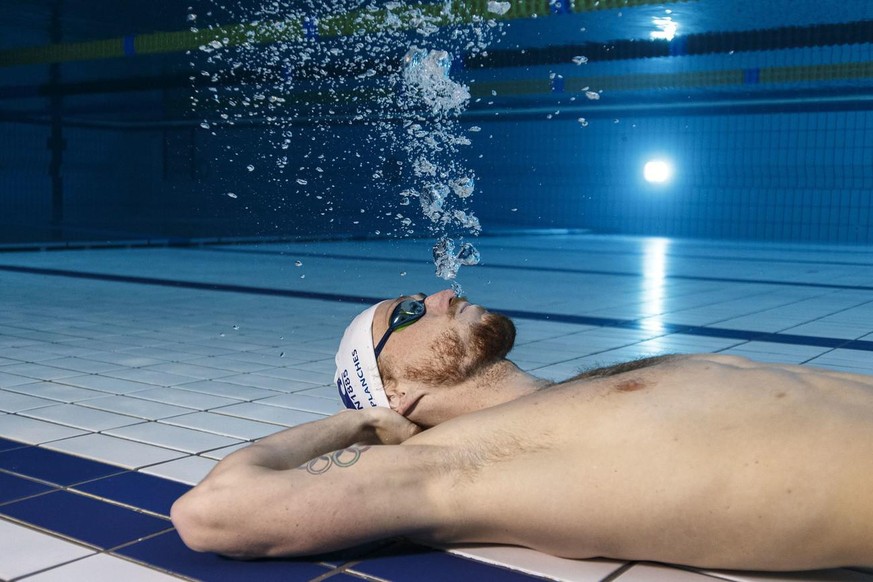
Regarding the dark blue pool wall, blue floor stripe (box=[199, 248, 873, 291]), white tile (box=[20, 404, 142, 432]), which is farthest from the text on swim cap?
the dark blue pool wall

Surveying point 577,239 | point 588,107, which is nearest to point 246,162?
point 588,107

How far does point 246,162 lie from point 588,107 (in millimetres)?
11382

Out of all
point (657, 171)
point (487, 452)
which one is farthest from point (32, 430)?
point (657, 171)

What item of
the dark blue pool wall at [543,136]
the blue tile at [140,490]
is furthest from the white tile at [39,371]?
the dark blue pool wall at [543,136]

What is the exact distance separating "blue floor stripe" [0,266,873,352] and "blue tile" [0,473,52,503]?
3376 millimetres

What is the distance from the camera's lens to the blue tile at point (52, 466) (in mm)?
2191

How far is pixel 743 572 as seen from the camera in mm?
1713

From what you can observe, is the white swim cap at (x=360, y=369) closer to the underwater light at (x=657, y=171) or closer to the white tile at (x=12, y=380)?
the white tile at (x=12, y=380)

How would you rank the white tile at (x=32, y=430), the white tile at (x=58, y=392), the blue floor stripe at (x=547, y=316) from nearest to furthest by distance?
the white tile at (x=32, y=430) → the white tile at (x=58, y=392) → the blue floor stripe at (x=547, y=316)

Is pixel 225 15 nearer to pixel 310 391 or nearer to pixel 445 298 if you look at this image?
pixel 310 391

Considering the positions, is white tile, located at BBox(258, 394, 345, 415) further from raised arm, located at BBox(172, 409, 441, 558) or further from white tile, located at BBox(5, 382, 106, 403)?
raised arm, located at BBox(172, 409, 441, 558)

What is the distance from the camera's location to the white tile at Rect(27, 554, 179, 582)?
161 cm

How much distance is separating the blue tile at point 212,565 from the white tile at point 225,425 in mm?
838

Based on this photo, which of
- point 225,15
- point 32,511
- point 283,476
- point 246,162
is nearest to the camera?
point 283,476
